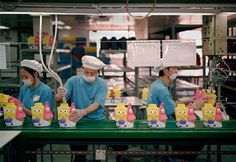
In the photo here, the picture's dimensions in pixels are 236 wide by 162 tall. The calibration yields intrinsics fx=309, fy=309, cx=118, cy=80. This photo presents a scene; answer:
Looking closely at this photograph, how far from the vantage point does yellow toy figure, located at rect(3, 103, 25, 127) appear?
2.95 meters

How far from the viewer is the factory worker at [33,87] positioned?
10.9 feet

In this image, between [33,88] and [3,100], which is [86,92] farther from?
[3,100]

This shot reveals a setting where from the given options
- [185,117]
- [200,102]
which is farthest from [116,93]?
[185,117]

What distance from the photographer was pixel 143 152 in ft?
9.33

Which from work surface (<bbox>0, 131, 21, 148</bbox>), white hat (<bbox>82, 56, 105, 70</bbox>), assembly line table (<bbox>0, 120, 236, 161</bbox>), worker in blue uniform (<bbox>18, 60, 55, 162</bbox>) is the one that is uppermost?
white hat (<bbox>82, 56, 105, 70</bbox>)

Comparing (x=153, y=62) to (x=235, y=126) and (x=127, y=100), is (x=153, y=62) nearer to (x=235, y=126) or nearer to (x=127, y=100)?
(x=235, y=126)

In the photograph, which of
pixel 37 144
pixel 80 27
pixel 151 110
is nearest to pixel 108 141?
pixel 151 110

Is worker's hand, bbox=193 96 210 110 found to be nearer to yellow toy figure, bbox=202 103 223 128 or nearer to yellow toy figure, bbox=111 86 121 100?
yellow toy figure, bbox=202 103 223 128

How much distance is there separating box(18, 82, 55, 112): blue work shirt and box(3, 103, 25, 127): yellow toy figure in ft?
1.21

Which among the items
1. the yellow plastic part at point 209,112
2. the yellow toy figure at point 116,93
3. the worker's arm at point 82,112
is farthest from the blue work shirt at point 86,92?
the yellow toy figure at point 116,93

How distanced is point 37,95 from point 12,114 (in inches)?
17.4

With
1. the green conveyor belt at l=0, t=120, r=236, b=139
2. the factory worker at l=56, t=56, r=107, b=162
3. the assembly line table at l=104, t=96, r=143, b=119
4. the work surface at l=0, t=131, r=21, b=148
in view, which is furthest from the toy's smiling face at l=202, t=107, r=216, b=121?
the assembly line table at l=104, t=96, r=143, b=119

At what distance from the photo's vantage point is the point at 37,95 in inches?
131

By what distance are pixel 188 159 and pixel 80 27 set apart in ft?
49.0
